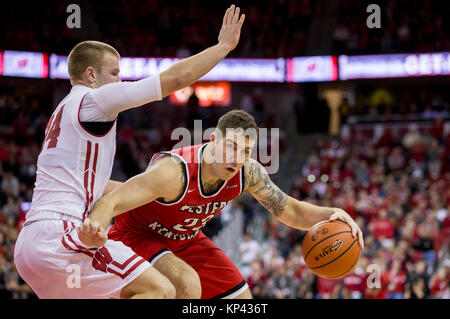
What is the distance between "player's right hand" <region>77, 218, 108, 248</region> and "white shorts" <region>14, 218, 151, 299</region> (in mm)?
85

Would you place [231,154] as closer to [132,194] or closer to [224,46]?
[132,194]

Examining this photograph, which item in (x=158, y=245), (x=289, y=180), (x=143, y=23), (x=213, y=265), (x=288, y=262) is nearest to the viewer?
(x=158, y=245)

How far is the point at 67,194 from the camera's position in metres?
3.53

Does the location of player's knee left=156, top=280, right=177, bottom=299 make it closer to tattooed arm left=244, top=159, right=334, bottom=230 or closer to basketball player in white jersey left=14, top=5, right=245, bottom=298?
basketball player in white jersey left=14, top=5, right=245, bottom=298

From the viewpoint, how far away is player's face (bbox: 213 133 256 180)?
4.16 meters

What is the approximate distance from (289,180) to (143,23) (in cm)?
727

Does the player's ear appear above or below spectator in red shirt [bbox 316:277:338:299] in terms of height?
above

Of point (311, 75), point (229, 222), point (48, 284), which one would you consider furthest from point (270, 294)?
point (311, 75)

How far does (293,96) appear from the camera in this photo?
2027 centimetres

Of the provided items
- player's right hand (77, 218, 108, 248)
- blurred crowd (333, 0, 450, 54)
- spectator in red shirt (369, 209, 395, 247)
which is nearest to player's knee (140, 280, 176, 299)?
player's right hand (77, 218, 108, 248)

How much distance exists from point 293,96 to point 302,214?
15.7 metres

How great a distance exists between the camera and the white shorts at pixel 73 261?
3.41 metres

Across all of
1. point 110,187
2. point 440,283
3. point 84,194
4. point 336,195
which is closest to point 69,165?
point 84,194
